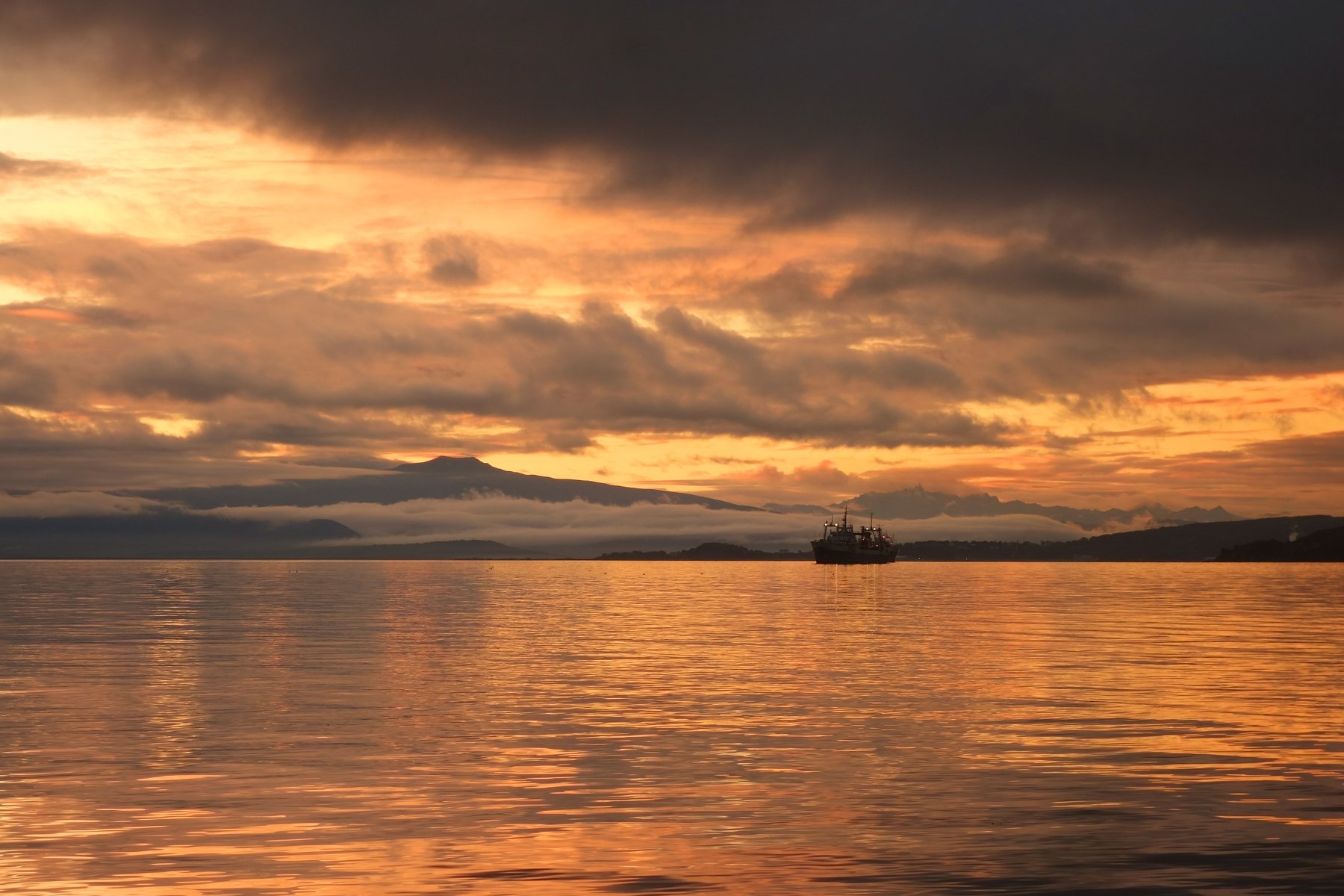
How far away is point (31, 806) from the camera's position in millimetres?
28109

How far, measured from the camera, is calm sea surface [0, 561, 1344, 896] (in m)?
22.8

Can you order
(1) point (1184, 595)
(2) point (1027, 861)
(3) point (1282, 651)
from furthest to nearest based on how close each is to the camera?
(1) point (1184, 595) < (3) point (1282, 651) < (2) point (1027, 861)

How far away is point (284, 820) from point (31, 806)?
19.2 feet

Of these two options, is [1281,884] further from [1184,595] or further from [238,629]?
[1184,595]

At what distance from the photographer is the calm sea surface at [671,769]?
74.9 ft

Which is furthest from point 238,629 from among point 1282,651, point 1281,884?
point 1281,884

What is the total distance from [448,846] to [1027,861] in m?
10.1

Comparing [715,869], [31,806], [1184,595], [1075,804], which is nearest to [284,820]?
[31,806]

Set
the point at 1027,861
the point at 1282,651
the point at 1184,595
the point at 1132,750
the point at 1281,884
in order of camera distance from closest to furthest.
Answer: the point at 1281,884 → the point at 1027,861 → the point at 1132,750 → the point at 1282,651 → the point at 1184,595

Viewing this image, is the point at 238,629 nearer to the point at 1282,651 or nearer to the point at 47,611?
the point at 47,611

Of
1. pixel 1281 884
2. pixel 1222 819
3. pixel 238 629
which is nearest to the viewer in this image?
pixel 1281 884

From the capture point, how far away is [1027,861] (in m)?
23.2

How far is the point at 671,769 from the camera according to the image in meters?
32.8

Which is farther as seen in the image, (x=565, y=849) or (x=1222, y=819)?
(x=1222, y=819)
